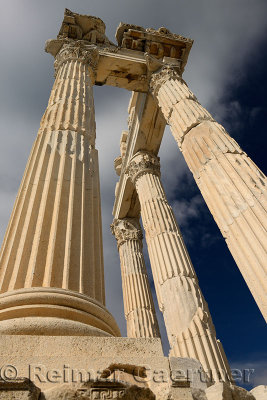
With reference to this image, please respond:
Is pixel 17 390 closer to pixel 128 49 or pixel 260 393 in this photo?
pixel 260 393

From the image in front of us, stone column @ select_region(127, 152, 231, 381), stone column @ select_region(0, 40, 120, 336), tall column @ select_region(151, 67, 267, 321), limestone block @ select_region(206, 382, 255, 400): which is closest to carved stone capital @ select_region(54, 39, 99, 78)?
tall column @ select_region(151, 67, 267, 321)

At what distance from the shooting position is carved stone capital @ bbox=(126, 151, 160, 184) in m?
21.0

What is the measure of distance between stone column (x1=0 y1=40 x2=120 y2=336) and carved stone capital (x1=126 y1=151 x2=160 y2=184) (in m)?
10.7

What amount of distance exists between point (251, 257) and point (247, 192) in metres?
1.94

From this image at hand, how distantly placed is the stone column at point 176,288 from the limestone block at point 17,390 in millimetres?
7541

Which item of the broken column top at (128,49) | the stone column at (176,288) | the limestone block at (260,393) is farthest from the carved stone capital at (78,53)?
the limestone block at (260,393)

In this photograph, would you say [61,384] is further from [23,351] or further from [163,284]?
[163,284]

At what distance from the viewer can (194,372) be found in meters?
4.50

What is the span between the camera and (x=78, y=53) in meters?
15.6

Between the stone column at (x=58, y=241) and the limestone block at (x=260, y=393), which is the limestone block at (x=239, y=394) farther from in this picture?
the stone column at (x=58, y=241)

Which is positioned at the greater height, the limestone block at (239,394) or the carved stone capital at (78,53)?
the carved stone capital at (78,53)

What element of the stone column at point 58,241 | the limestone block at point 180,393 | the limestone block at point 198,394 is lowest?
the limestone block at point 180,393

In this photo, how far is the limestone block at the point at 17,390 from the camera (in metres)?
3.04

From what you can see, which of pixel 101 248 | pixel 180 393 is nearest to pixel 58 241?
pixel 101 248
